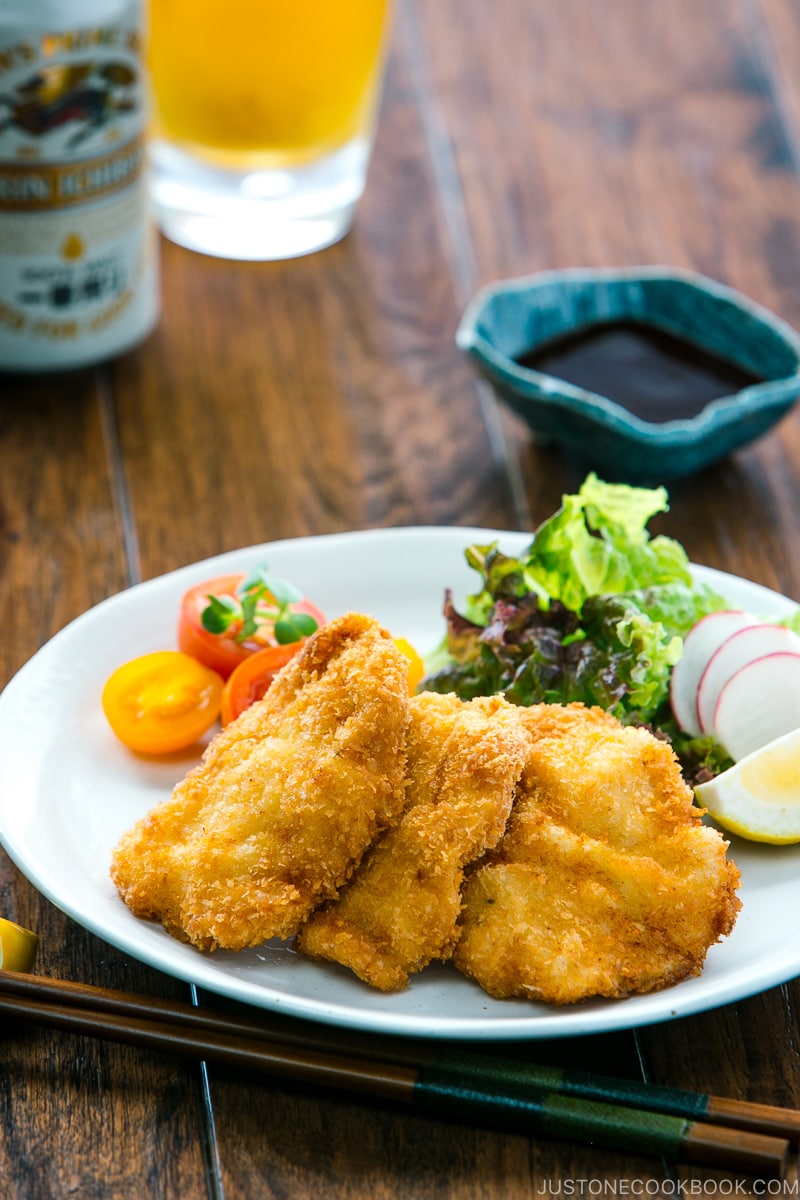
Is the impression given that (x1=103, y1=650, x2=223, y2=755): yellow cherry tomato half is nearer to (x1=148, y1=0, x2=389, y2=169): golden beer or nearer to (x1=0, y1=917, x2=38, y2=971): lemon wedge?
(x1=0, y1=917, x2=38, y2=971): lemon wedge

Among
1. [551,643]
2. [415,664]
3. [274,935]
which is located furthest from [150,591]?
[274,935]

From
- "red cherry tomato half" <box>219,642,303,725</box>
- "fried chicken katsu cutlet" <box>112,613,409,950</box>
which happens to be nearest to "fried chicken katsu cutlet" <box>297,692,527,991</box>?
"fried chicken katsu cutlet" <box>112,613,409,950</box>

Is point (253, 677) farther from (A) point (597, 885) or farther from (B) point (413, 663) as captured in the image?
(A) point (597, 885)

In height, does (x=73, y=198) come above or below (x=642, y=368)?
above

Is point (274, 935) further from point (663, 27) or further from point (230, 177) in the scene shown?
point (663, 27)

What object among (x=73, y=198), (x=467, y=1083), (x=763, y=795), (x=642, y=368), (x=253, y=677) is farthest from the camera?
(x=642, y=368)

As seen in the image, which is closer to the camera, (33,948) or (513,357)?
(33,948)

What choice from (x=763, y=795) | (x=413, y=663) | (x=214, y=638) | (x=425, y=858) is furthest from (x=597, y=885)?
(x=214, y=638)
